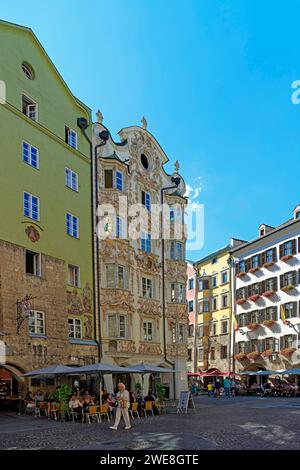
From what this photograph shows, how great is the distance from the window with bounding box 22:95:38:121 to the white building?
2967 centimetres

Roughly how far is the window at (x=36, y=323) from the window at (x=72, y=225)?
5635 millimetres

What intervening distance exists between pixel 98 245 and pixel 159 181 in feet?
33.6

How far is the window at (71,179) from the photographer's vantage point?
117 ft

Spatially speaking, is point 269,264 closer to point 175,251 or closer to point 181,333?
point 175,251

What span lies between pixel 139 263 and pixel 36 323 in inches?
474

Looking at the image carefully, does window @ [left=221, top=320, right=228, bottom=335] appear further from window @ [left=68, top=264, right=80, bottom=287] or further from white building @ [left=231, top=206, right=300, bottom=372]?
window @ [left=68, top=264, right=80, bottom=287]

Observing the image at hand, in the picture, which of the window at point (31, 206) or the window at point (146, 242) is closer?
the window at point (31, 206)

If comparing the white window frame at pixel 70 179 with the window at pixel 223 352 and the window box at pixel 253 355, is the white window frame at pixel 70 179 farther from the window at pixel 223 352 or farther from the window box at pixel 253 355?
the window at pixel 223 352

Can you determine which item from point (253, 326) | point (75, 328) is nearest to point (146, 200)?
point (75, 328)

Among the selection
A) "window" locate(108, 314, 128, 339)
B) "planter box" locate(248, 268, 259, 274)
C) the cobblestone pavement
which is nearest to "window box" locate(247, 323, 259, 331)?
"planter box" locate(248, 268, 259, 274)

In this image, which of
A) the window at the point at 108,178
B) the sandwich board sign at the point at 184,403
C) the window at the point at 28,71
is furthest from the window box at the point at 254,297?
the window at the point at 28,71

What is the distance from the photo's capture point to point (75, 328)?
3444cm

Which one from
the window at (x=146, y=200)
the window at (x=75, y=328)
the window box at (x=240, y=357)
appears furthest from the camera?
the window box at (x=240, y=357)

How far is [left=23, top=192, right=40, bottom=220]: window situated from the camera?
31.2 m
